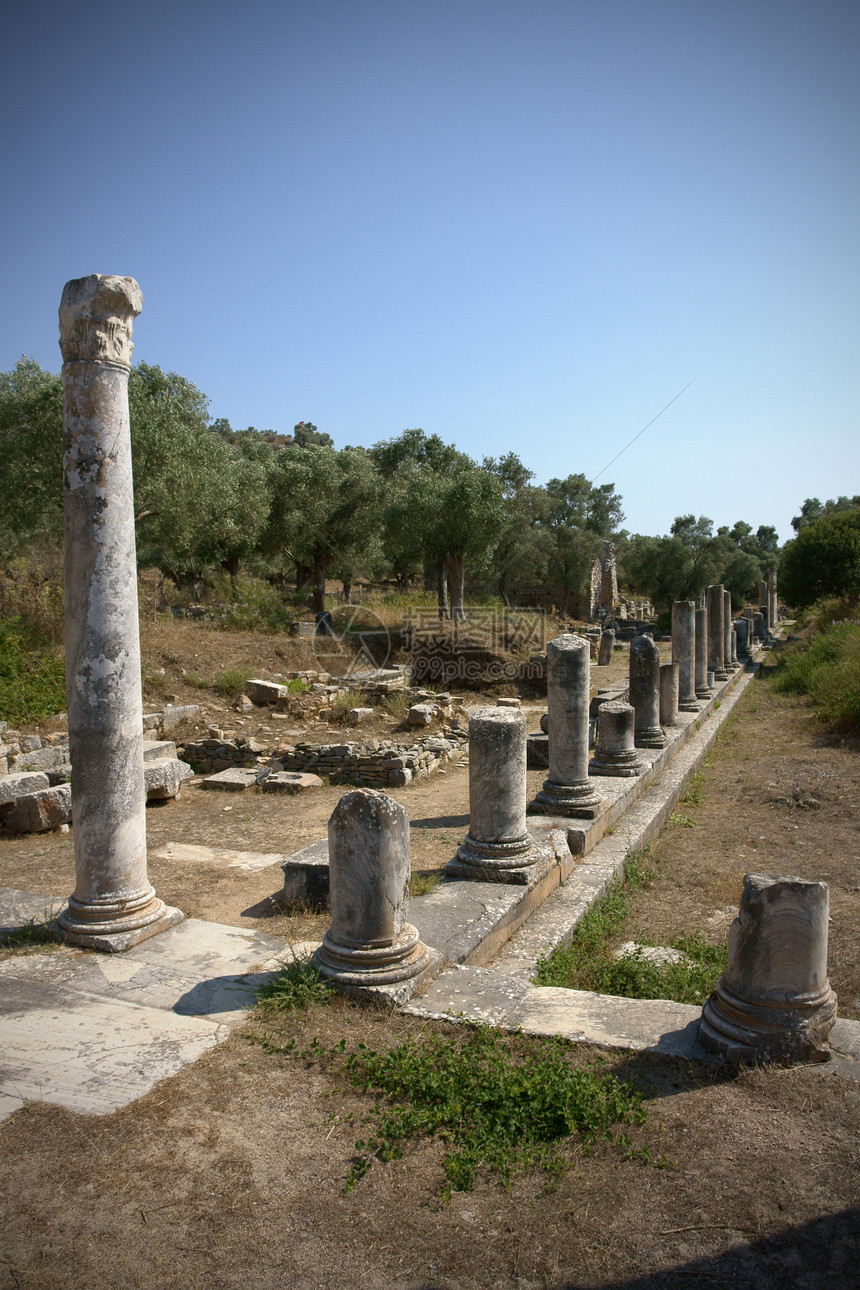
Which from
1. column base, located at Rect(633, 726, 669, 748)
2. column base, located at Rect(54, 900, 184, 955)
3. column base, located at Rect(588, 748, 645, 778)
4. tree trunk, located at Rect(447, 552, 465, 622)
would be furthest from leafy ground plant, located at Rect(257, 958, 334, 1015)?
tree trunk, located at Rect(447, 552, 465, 622)

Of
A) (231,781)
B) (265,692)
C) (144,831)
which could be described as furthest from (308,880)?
(265,692)

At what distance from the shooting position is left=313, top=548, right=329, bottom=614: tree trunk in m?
25.2

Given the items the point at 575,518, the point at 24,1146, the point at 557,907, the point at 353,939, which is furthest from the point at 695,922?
the point at 575,518

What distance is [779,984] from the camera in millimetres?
3535

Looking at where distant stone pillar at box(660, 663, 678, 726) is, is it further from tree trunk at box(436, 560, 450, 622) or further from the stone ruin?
tree trunk at box(436, 560, 450, 622)

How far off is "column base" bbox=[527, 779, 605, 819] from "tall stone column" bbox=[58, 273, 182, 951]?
13.4ft

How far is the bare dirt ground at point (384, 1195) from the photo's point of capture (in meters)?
2.43

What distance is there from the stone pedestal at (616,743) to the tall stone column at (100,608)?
19.7 feet

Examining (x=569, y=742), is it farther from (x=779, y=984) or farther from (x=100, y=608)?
(x=100, y=608)

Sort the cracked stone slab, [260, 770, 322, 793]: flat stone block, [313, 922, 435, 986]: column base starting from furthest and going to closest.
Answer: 1. [260, 770, 322, 793]: flat stone block
2. [313, 922, 435, 986]: column base
3. the cracked stone slab

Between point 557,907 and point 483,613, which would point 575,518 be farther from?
point 557,907

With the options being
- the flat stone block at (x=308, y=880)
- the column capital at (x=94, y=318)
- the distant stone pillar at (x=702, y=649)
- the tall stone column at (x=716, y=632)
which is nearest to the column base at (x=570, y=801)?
the flat stone block at (x=308, y=880)

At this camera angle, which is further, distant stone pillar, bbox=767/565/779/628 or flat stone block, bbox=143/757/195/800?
distant stone pillar, bbox=767/565/779/628

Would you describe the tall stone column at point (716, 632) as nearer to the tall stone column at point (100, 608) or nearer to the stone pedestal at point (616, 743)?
the stone pedestal at point (616, 743)
